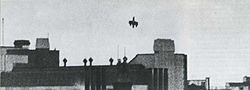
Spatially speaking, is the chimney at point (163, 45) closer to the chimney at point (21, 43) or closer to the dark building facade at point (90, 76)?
the dark building facade at point (90, 76)

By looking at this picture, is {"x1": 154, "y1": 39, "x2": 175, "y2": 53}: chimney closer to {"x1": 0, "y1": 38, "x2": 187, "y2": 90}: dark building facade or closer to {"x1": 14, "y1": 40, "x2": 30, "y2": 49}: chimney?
{"x1": 0, "y1": 38, "x2": 187, "y2": 90}: dark building facade

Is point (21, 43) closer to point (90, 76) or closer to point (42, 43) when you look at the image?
point (42, 43)

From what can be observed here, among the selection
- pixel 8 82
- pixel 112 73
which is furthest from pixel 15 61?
pixel 112 73

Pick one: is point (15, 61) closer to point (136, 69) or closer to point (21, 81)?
point (21, 81)

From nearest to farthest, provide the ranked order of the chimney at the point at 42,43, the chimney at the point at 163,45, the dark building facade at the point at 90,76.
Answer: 1. the dark building facade at the point at 90,76
2. the chimney at the point at 163,45
3. the chimney at the point at 42,43

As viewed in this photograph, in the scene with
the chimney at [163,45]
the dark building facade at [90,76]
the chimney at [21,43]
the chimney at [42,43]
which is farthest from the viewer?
the chimney at [21,43]

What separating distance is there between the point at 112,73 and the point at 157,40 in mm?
3967

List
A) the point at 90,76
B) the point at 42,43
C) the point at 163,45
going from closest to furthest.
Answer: the point at 90,76
the point at 163,45
the point at 42,43

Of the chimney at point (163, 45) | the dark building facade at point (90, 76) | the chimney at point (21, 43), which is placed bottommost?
the dark building facade at point (90, 76)

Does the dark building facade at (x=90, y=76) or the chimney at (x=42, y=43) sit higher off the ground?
the chimney at (x=42, y=43)

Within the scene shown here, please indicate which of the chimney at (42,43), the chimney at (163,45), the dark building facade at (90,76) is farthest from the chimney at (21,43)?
the chimney at (163,45)

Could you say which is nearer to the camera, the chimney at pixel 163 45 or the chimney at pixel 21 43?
the chimney at pixel 163 45

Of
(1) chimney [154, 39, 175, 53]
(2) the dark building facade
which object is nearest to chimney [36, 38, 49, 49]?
(2) the dark building facade

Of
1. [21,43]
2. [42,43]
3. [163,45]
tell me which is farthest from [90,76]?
[21,43]
